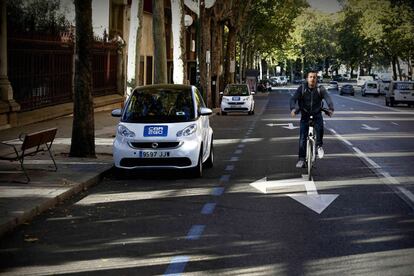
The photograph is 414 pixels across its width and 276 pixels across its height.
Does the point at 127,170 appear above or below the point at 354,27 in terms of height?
below

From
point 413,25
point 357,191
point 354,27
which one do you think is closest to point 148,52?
point 413,25

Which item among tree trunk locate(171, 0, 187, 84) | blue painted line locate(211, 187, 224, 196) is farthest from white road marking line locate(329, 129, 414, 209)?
tree trunk locate(171, 0, 187, 84)

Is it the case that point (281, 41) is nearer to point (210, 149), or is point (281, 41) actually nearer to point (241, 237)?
point (210, 149)

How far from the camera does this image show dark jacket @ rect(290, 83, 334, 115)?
13.1 meters

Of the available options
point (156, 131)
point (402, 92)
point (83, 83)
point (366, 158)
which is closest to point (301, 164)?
point (156, 131)

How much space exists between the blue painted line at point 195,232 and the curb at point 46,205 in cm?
202

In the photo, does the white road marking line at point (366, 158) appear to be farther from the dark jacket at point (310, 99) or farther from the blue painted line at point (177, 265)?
the blue painted line at point (177, 265)

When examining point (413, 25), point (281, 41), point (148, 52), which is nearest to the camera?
point (148, 52)

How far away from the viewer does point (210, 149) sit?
14492 millimetres

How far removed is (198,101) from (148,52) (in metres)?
33.8

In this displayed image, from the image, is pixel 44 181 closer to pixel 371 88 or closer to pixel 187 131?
pixel 187 131

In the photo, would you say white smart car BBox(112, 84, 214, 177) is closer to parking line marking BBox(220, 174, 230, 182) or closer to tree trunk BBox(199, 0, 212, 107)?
parking line marking BBox(220, 174, 230, 182)

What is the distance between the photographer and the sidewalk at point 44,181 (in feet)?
29.5

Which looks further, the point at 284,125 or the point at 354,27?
the point at 354,27
